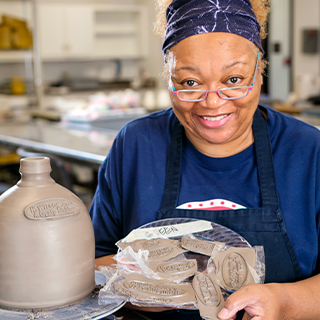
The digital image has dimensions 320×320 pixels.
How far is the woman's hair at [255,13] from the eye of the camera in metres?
1.31

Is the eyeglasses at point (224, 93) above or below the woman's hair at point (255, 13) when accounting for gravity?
below

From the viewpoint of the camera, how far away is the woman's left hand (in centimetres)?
81

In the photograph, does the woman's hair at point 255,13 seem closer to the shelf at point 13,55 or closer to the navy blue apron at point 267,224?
the navy blue apron at point 267,224

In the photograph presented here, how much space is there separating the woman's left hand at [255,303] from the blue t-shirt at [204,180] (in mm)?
340

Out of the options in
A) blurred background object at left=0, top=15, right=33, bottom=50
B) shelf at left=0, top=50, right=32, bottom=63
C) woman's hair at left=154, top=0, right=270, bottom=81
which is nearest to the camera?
woman's hair at left=154, top=0, right=270, bottom=81

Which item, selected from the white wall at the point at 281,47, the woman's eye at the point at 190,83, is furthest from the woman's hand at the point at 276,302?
the white wall at the point at 281,47

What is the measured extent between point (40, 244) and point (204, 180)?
601mm

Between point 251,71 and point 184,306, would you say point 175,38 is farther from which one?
point 184,306

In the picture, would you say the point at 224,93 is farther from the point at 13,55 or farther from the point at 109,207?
the point at 13,55

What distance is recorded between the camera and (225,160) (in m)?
1.31

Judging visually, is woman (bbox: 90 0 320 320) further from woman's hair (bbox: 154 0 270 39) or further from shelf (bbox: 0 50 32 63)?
shelf (bbox: 0 50 32 63)

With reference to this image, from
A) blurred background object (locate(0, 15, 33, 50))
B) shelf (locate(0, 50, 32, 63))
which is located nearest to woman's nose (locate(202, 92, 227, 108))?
blurred background object (locate(0, 15, 33, 50))

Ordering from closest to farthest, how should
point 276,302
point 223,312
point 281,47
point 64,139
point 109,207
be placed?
point 223,312 → point 276,302 → point 109,207 → point 64,139 → point 281,47

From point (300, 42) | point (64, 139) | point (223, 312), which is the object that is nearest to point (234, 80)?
point (223, 312)
